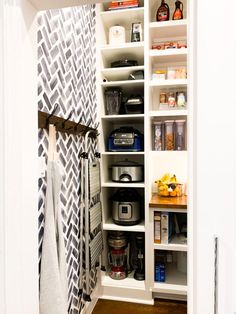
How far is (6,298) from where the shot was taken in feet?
2.82

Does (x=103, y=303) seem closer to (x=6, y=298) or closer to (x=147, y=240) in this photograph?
(x=147, y=240)

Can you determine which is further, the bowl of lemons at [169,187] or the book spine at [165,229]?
the bowl of lemons at [169,187]

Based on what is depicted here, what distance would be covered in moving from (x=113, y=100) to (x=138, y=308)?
2.01 m

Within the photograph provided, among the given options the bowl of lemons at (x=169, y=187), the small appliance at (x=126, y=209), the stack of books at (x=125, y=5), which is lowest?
A: the small appliance at (x=126, y=209)

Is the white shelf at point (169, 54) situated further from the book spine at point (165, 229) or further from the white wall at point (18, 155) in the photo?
the white wall at point (18, 155)

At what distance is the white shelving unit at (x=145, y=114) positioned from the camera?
7.68 ft

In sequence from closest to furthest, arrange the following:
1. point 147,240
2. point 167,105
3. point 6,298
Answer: point 6,298
point 147,240
point 167,105

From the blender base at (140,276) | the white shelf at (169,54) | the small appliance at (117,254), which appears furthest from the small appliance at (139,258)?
the white shelf at (169,54)

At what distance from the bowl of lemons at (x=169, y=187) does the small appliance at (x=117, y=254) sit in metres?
0.60

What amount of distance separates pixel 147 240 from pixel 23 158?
174 cm

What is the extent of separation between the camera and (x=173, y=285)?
2.33 metres
